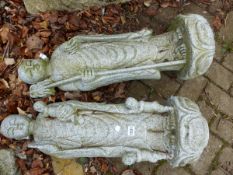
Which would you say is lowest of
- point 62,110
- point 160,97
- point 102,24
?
point 160,97

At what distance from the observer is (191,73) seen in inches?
157

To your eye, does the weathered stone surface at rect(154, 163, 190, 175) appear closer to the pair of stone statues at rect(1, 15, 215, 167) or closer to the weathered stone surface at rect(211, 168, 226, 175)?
the weathered stone surface at rect(211, 168, 226, 175)

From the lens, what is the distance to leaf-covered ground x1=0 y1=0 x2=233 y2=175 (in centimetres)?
421

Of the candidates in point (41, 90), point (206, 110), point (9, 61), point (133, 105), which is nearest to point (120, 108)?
point (133, 105)

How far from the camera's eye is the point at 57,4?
451cm

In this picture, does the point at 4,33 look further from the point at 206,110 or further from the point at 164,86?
the point at 206,110

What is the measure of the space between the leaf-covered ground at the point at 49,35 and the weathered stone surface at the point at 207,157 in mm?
789

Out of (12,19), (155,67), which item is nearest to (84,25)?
(12,19)

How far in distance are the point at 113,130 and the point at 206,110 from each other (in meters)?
1.23

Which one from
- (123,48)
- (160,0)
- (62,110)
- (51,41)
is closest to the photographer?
(62,110)

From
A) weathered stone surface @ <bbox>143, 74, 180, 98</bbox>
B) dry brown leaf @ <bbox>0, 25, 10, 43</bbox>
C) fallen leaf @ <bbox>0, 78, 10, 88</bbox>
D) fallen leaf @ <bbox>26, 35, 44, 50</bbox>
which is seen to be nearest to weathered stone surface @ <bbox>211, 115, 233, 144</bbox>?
weathered stone surface @ <bbox>143, 74, 180, 98</bbox>

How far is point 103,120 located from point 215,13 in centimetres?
187

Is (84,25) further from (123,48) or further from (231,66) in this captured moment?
(231,66)

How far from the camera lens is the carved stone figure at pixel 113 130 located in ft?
12.0
